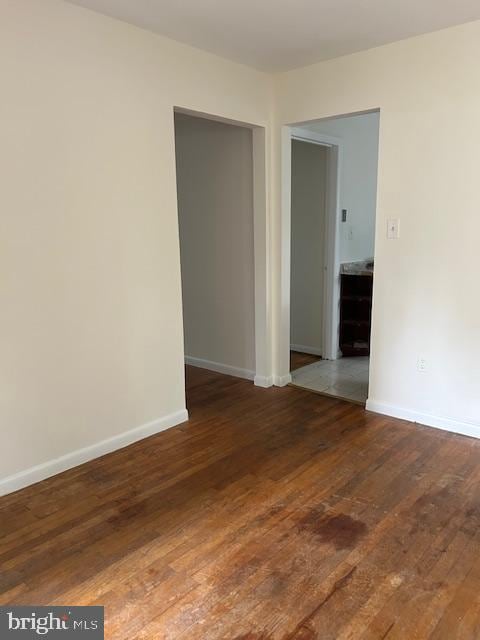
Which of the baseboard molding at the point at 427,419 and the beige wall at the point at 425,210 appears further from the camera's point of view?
the baseboard molding at the point at 427,419

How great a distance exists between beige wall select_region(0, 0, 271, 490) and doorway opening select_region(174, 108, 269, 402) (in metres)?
0.75

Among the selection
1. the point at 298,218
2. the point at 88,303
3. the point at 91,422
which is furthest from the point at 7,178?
the point at 298,218

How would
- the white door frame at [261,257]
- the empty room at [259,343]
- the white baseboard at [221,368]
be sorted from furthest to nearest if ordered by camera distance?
the white baseboard at [221,368] < the white door frame at [261,257] < the empty room at [259,343]

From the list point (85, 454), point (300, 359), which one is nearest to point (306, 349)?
point (300, 359)

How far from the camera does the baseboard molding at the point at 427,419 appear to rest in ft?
10.3

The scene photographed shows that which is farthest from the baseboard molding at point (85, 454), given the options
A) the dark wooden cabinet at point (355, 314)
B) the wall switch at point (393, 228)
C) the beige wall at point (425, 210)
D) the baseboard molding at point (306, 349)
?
the dark wooden cabinet at point (355, 314)

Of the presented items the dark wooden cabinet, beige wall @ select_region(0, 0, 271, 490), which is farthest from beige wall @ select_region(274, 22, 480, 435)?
the dark wooden cabinet

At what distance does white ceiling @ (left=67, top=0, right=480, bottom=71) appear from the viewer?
99.3 inches

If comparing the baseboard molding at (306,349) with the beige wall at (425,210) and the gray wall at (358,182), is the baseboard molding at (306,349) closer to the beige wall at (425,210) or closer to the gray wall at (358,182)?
the gray wall at (358,182)

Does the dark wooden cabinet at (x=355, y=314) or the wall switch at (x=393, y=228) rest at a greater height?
the wall switch at (x=393, y=228)

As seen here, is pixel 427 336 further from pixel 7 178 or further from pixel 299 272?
pixel 7 178

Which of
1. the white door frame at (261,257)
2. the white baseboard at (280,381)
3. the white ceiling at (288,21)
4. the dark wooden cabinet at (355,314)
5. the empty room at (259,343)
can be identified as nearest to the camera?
the empty room at (259,343)

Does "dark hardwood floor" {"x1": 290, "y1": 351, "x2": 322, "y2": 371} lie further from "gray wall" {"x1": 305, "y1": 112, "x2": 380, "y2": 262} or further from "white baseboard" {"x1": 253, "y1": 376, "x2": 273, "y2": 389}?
"gray wall" {"x1": 305, "y1": 112, "x2": 380, "y2": 262}

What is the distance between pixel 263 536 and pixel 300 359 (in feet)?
9.66
